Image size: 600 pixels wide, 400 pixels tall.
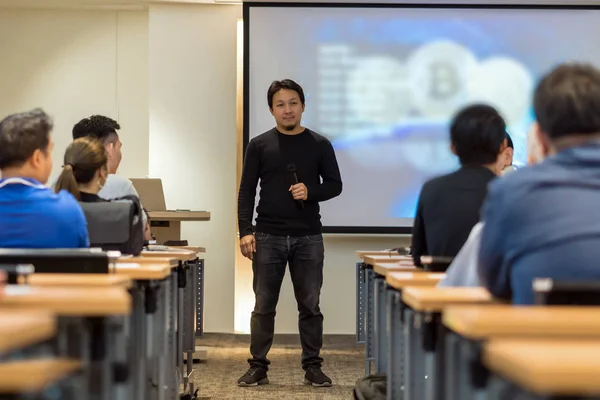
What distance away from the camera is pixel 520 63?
6824 mm

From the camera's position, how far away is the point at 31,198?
2842mm

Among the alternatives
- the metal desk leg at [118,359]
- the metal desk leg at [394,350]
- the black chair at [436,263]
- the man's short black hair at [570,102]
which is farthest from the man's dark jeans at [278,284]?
the man's short black hair at [570,102]

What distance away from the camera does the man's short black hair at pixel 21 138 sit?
294cm

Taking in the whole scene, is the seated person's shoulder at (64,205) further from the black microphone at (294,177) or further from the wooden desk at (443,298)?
the black microphone at (294,177)

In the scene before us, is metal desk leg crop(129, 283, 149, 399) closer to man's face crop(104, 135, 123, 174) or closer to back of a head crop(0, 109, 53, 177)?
back of a head crop(0, 109, 53, 177)

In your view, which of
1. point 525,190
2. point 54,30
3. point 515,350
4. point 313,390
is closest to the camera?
point 515,350

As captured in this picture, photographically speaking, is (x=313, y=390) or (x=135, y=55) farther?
(x=135, y=55)

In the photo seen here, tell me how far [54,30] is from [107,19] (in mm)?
455

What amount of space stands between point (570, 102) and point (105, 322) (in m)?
1.12

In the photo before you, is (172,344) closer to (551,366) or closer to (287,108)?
(287,108)

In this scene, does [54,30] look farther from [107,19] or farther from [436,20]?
[436,20]

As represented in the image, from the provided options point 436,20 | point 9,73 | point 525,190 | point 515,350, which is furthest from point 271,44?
point 515,350

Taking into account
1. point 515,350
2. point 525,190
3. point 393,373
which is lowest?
point 393,373

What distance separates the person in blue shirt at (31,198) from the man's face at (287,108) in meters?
2.06
